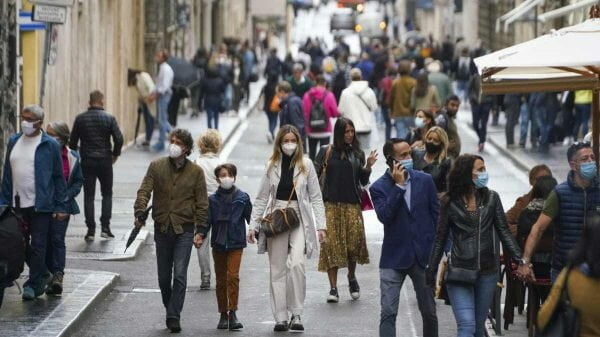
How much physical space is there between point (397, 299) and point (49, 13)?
7.10 meters

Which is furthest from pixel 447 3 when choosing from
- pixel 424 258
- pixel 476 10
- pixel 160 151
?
pixel 424 258

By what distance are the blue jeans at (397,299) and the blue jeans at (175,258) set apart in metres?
2.18

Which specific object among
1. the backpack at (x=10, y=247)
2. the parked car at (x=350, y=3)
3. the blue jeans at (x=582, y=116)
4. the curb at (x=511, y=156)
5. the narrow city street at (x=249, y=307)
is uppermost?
the parked car at (x=350, y=3)

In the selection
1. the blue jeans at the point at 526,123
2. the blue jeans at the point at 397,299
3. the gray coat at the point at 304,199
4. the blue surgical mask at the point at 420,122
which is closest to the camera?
the blue jeans at the point at 397,299

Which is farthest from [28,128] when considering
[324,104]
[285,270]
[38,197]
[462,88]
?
[462,88]

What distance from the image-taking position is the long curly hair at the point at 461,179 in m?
12.2

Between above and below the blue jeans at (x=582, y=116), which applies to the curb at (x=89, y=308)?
A: below

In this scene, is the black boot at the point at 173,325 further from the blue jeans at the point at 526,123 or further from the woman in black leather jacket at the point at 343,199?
the blue jeans at the point at 526,123

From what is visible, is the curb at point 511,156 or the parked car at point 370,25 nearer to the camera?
the curb at point 511,156

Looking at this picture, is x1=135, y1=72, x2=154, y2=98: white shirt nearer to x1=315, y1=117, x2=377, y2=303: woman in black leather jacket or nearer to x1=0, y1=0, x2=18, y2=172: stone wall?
x1=0, y1=0, x2=18, y2=172: stone wall

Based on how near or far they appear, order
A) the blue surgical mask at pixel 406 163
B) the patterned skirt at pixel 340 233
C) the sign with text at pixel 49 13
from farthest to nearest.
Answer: the sign with text at pixel 49 13
the patterned skirt at pixel 340 233
the blue surgical mask at pixel 406 163

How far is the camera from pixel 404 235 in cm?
1277

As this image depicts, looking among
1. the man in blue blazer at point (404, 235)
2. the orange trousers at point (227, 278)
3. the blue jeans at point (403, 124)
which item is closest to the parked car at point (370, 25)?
the blue jeans at point (403, 124)

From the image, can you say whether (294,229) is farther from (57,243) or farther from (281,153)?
(57,243)
